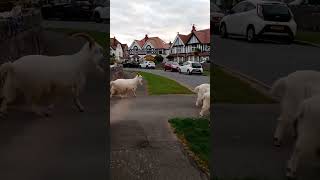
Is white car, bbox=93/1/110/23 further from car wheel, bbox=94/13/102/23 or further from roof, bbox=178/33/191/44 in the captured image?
roof, bbox=178/33/191/44

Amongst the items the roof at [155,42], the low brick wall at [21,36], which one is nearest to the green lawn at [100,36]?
the low brick wall at [21,36]

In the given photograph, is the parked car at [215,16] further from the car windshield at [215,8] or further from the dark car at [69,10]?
the dark car at [69,10]

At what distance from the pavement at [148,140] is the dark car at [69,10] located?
2211 millimetres

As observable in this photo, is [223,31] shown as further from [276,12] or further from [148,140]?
[148,140]

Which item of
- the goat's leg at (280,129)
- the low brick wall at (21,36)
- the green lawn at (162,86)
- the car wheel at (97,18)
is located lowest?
the goat's leg at (280,129)

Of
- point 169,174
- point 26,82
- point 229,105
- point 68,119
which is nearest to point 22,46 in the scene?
point 26,82

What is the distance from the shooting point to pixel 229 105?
15.1ft

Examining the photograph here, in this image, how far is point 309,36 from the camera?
4539 millimetres

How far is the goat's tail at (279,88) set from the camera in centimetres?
445

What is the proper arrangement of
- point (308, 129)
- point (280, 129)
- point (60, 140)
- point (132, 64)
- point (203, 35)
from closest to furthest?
point (308, 129) < point (280, 129) < point (60, 140) < point (203, 35) < point (132, 64)

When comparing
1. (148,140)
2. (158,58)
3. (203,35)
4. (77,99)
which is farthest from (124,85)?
(77,99)

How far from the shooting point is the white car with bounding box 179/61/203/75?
7.14 meters

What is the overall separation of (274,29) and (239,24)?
14.5 inches

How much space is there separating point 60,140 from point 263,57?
2.29 m
